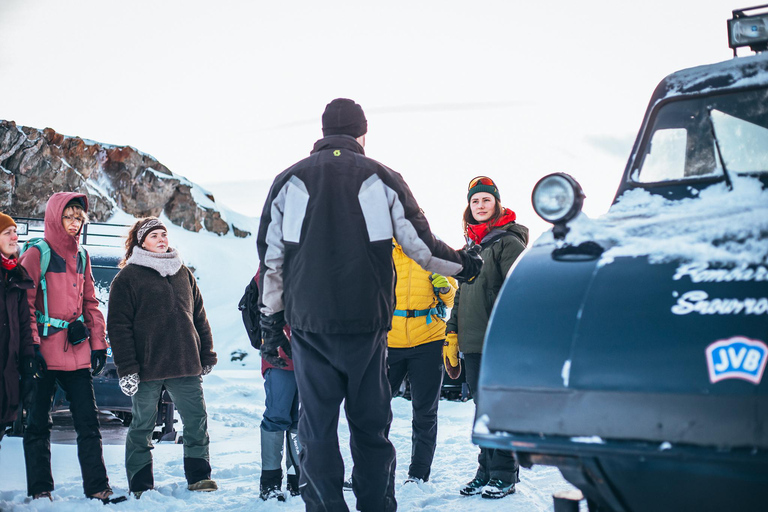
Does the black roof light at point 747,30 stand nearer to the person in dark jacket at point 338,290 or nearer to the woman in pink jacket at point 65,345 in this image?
the person in dark jacket at point 338,290

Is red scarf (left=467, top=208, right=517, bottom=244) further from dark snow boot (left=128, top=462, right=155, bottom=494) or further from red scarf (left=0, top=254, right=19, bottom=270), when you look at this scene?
red scarf (left=0, top=254, right=19, bottom=270)

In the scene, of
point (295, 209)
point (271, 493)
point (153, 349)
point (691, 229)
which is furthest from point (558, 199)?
point (153, 349)

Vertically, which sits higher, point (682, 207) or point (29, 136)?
point (29, 136)

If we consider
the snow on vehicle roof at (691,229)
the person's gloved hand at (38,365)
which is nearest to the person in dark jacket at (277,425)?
the person's gloved hand at (38,365)

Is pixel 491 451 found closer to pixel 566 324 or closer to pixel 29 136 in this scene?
pixel 566 324

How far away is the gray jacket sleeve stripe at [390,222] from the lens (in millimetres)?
3277

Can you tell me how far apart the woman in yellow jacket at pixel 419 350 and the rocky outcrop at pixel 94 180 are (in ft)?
105

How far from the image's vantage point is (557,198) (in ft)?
7.97

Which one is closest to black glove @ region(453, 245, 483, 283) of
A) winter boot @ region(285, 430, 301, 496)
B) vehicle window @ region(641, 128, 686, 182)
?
vehicle window @ region(641, 128, 686, 182)

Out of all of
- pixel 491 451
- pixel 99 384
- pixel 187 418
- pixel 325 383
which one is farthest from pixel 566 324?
pixel 99 384

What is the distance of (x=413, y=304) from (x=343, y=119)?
1.79 meters

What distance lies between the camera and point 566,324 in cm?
196

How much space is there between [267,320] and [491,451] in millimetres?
1994

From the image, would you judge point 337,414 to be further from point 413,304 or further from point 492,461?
point 413,304
